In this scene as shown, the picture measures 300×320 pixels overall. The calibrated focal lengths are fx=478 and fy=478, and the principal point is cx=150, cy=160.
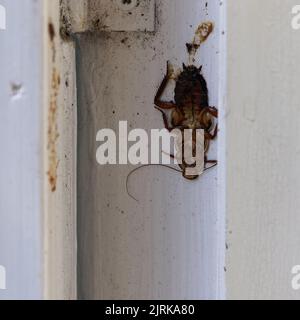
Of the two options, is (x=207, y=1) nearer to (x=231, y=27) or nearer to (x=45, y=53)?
(x=231, y=27)

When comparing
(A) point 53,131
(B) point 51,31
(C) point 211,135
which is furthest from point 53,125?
(C) point 211,135

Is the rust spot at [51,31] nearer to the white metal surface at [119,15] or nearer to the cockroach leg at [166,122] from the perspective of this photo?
the white metal surface at [119,15]

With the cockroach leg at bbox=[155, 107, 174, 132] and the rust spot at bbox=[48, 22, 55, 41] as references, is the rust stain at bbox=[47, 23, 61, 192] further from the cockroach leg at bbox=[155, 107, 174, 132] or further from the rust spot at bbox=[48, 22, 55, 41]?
the cockroach leg at bbox=[155, 107, 174, 132]

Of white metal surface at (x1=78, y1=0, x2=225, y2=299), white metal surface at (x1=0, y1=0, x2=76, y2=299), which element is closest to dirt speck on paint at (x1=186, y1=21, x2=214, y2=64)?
white metal surface at (x1=78, y1=0, x2=225, y2=299)

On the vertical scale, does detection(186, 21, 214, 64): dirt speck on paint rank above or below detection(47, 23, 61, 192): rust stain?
above

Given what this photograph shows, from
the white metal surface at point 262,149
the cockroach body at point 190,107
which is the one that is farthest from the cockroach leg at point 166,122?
the white metal surface at point 262,149

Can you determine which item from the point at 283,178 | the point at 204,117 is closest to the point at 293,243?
the point at 283,178

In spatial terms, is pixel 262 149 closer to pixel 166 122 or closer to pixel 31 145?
pixel 166 122
